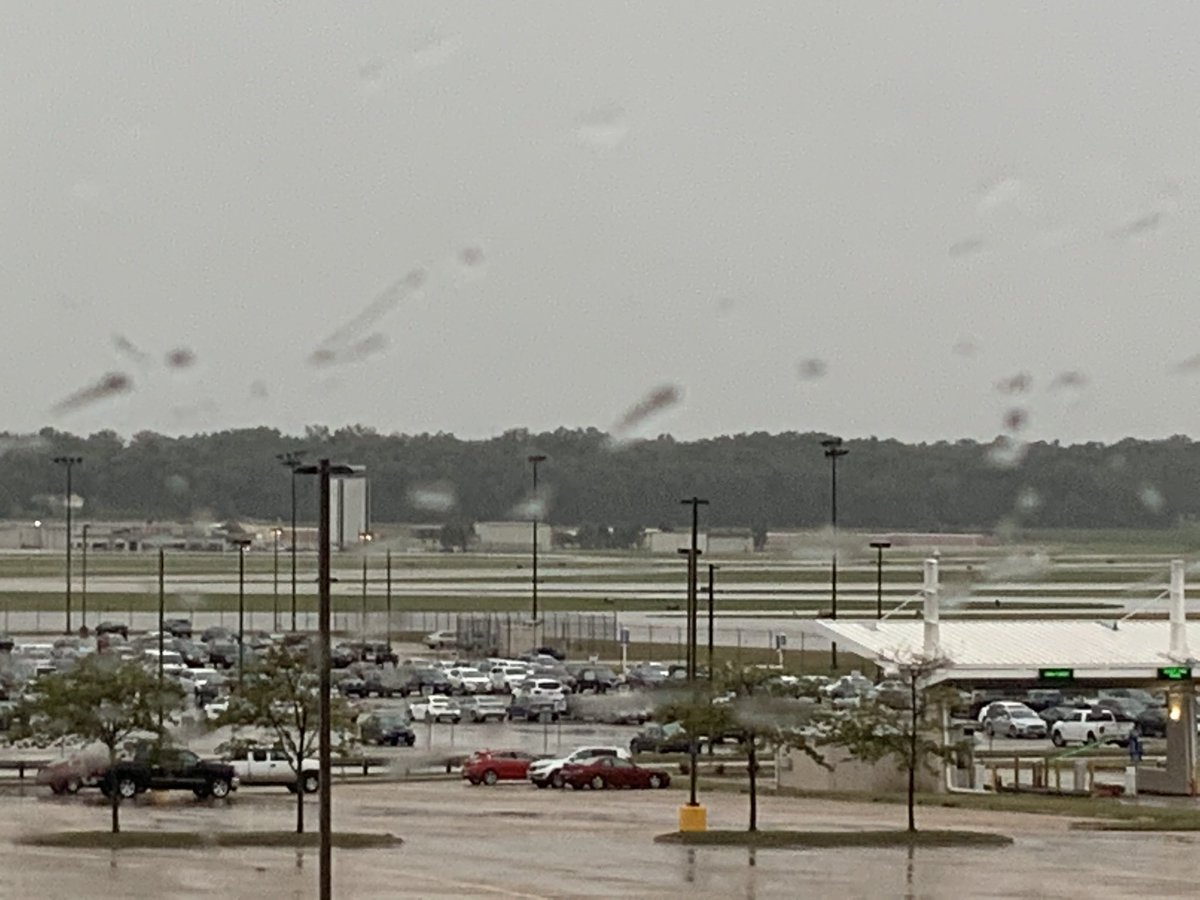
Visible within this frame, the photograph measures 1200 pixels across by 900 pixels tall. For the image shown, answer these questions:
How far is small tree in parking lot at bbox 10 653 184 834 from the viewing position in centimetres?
4759

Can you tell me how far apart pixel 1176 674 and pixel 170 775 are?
2282cm

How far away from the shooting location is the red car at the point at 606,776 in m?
59.0

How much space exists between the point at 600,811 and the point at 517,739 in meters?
21.0

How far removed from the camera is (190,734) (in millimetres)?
63219

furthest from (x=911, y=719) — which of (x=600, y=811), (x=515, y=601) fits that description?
(x=515, y=601)

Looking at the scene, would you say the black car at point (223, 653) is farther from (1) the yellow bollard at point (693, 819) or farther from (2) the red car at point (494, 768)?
(1) the yellow bollard at point (693, 819)

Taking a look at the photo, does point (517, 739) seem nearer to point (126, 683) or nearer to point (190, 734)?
point (190, 734)

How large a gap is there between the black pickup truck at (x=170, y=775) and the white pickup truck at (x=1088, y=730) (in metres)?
30.8

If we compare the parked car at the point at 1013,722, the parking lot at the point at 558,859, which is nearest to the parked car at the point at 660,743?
the parked car at the point at 1013,722

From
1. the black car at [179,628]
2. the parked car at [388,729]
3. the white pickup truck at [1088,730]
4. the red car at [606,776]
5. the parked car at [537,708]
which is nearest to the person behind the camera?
the red car at [606,776]

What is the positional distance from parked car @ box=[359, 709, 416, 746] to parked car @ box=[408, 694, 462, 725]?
17.8 ft

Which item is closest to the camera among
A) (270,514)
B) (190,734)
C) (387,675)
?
(190,734)

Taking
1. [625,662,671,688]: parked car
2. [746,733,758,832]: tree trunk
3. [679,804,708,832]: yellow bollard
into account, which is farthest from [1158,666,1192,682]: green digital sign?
[625,662,671,688]: parked car

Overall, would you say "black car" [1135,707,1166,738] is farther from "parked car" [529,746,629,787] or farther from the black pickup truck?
the black pickup truck
